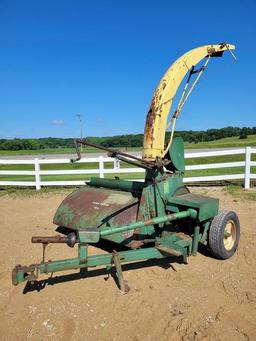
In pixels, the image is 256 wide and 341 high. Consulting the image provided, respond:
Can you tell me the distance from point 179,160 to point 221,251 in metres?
1.41

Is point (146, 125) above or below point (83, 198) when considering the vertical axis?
above

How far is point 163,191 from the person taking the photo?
452cm

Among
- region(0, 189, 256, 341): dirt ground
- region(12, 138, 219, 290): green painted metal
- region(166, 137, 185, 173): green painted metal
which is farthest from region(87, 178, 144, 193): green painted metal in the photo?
region(0, 189, 256, 341): dirt ground

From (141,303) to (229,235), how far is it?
1.92 metres

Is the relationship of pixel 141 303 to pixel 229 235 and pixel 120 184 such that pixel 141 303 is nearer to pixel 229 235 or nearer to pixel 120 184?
pixel 229 235

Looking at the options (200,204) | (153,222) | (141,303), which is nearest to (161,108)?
(200,204)

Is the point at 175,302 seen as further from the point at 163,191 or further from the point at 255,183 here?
Result: the point at 255,183

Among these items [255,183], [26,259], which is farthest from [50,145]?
[26,259]

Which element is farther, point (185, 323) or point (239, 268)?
point (239, 268)

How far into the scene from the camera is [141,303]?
3518 mm

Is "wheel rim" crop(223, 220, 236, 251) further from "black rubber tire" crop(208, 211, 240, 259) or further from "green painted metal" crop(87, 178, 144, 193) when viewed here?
"green painted metal" crop(87, 178, 144, 193)

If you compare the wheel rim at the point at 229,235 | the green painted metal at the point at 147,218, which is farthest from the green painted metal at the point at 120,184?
the wheel rim at the point at 229,235

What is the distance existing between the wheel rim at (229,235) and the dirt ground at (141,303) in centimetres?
19

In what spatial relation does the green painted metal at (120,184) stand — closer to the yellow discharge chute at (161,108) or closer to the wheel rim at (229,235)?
the yellow discharge chute at (161,108)
